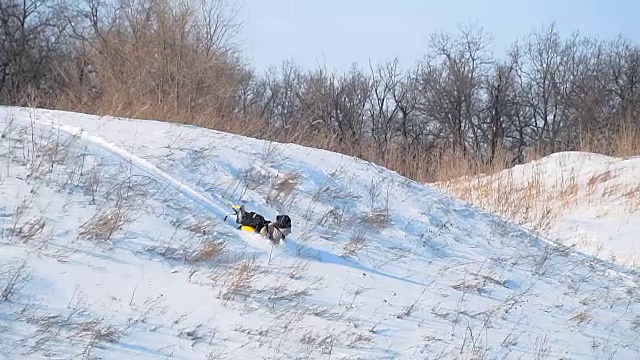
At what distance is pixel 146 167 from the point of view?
6.95 meters

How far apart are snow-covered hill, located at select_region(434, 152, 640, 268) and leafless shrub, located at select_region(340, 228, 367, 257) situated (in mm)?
3829

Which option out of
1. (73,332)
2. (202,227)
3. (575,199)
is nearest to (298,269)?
(202,227)

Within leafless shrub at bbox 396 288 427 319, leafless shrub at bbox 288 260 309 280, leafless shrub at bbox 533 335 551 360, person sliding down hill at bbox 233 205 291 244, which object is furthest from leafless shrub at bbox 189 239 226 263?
leafless shrub at bbox 533 335 551 360

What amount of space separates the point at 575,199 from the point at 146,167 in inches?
370

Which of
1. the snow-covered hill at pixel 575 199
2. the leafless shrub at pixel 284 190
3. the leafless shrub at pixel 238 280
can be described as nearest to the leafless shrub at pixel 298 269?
the leafless shrub at pixel 238 280

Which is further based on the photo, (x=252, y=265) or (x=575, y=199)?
(x=575, y=199)

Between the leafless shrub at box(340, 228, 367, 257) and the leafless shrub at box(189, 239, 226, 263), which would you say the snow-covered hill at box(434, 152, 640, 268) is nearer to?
the leafless shrub at box(340, 228, 367, 257)

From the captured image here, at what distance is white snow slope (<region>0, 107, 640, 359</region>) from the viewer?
445 cm

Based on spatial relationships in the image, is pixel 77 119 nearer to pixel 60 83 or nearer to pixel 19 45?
pixel 60 83

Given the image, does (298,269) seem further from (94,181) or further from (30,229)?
(30,229)

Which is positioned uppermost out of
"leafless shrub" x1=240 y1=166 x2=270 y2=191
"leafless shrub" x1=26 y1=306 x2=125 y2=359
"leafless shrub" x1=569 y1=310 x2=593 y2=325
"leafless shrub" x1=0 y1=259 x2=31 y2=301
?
"leafless shrub" x1=240 y1=166 x2=270 y2=191

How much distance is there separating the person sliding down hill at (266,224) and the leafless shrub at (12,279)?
2169 millimetres

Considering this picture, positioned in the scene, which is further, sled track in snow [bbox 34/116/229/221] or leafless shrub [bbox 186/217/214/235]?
sled track in snow [bbox 34/116/229/221]

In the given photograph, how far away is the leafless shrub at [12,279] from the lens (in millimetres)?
4223
